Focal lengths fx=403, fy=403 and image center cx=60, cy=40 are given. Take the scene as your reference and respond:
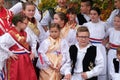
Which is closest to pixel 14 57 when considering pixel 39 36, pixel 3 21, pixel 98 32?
pixel 3 21

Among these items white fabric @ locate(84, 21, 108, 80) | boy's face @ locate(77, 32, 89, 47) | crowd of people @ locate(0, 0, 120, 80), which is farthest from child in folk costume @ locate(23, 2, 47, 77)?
boy's face @ locate(77, 32, 89, 47)

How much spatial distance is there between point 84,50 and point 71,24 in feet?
3.14

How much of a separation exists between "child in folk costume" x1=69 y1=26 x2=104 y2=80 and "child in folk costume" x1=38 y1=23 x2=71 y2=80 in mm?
373

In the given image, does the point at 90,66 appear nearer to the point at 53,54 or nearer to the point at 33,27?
the point at 53,54

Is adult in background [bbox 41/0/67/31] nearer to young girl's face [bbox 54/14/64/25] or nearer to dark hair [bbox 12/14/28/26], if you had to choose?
young girl's face [bbox 54/14/64/25]

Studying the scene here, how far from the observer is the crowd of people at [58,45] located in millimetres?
5488

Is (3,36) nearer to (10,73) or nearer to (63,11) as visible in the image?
(10,73)

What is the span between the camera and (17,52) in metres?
5.76

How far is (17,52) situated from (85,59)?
3.30 feet

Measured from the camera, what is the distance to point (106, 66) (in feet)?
21.1

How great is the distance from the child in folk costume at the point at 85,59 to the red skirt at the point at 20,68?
27.3 inches

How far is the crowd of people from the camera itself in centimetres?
549

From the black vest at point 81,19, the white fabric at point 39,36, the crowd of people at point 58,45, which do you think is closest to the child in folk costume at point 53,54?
the crowd of people at point 58,45

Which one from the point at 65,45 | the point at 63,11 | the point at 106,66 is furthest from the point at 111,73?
the point at 63,11
